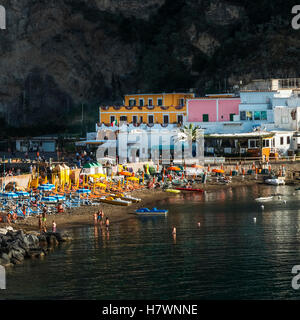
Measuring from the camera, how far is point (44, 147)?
90.2 m

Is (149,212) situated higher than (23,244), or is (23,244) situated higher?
(149,212)

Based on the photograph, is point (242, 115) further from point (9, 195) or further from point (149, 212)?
point (9, 195)

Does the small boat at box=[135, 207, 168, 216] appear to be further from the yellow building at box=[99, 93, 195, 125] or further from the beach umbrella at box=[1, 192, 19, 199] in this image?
the yellow building at box=[99, 93, 195, 125]

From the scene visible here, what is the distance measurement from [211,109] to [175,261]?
45.2 metres

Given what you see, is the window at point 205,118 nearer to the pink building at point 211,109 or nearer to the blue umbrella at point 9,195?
the pink building at point 211,109

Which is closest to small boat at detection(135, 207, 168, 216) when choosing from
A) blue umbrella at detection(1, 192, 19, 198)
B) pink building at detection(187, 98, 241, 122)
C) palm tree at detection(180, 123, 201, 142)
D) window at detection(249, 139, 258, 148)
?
blue umbrella at detection(1, 192, 19, 198)

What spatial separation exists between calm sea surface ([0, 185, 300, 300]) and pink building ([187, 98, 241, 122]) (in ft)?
97.4

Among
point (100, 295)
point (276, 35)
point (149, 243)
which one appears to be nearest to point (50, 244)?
point (149, 243)

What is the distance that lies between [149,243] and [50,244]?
220 inches

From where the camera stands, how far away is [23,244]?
43.7m

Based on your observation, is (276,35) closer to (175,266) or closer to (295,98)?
(295,98)

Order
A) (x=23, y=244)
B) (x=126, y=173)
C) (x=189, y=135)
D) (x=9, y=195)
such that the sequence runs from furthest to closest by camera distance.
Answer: (x=189, y=135) → (x=126, y=173) → (x=9, y=195) → (x=23, y=244)

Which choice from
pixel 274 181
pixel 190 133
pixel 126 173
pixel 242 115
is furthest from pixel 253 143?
pixel 126 173

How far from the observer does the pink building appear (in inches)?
3371
